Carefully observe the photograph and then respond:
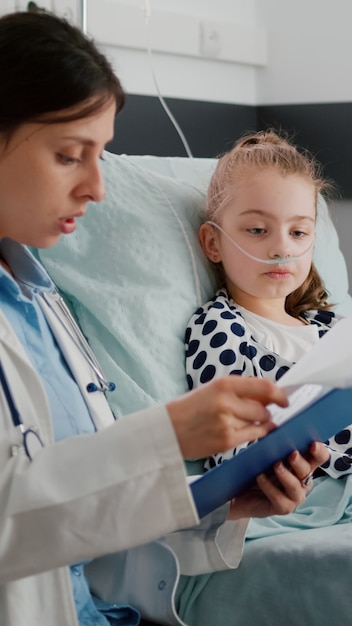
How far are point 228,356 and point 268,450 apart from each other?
649 millimetres

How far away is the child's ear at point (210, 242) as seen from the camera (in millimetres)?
2088

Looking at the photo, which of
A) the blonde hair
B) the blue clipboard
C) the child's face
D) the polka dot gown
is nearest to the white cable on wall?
the blonde hair

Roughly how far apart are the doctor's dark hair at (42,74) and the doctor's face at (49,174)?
1cm

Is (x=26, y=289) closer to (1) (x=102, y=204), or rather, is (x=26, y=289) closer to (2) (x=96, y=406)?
(2) (x=96, y=406)

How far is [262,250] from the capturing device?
2037 millimetres

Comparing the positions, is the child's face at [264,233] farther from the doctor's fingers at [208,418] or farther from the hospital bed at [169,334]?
the doctor's fingers at [208,418]

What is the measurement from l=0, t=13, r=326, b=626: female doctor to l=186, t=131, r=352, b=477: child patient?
47 cm

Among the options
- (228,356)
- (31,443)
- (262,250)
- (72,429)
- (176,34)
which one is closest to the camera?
(31,443)

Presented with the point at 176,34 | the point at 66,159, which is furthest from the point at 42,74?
the point at 176,34

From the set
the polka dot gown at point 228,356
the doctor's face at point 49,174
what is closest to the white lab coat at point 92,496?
the doctor's face at point 49,174

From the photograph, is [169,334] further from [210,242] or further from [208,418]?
[208,418]

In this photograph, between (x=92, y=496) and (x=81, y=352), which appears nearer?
(x=92, y=496)

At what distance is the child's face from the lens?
2035 millimetres

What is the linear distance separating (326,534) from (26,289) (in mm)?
641
